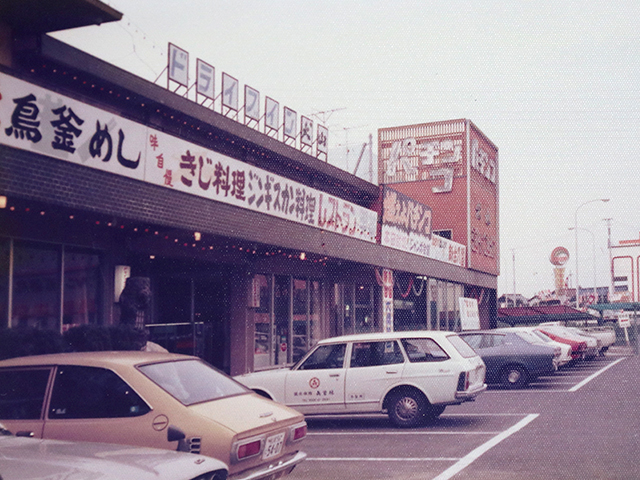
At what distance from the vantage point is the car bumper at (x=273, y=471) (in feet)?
20.7

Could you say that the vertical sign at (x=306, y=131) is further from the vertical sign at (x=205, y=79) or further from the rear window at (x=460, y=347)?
the rear window at (x=460, y=347)

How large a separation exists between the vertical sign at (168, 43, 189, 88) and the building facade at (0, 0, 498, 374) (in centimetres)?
79

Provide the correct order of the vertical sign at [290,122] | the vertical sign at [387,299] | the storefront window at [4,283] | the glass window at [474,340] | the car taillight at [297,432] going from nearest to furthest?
the car taillight at [297,432], the storefront window at [4,283], the glass window at [474,340], the vertical sign at [290,122], the vertical sign at [387,299]

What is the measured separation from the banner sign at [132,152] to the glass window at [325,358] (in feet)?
13.0

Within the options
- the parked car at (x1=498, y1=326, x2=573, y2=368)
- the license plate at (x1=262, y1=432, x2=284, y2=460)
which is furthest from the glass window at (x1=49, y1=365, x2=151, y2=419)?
the parked car at (x1=498, y1=326, x2=573, y2=368)

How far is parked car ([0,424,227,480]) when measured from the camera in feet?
13.5

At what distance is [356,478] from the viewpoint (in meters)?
8.41

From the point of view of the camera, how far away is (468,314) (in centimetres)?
2798

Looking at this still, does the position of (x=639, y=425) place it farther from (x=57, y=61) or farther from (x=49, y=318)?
(x=57, y=61)

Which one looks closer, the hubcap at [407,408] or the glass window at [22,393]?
the glass window at [22,393]

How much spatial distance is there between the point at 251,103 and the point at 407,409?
10.8 m

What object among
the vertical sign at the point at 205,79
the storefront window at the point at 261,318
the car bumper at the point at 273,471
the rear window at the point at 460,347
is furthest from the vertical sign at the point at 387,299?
the car bumper at the point at 273,471

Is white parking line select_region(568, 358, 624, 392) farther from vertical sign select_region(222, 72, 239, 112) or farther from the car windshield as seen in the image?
the car windshield

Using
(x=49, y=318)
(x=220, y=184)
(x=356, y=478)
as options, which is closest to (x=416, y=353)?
(x=356, y=478)
